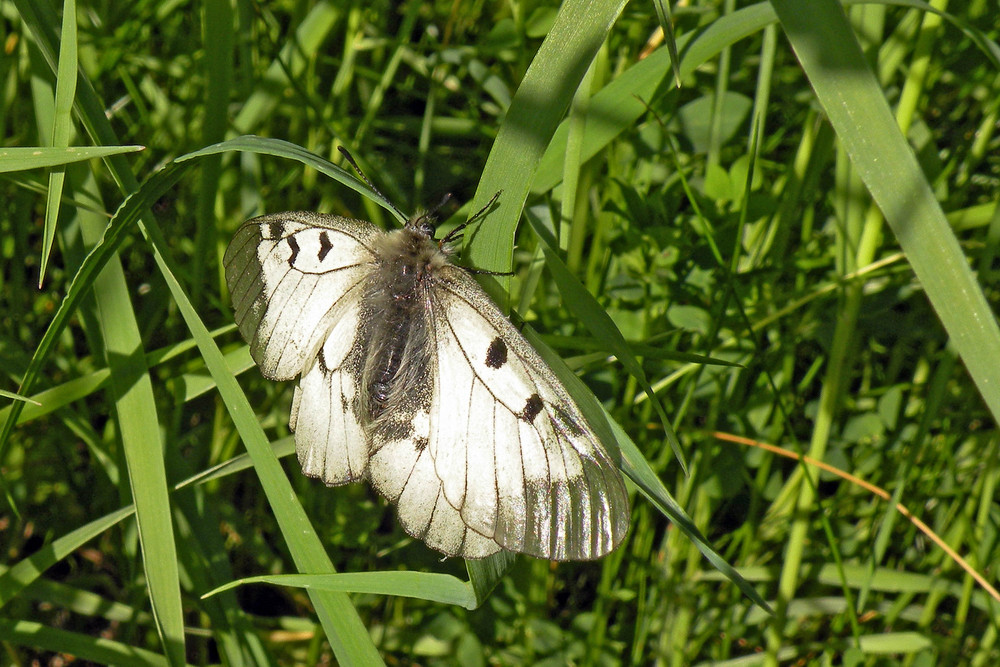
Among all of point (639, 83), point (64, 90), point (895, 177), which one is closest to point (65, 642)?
point (64, 90)

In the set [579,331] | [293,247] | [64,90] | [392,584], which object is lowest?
[392,584]

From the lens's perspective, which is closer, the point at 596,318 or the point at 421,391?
the point at 596,318

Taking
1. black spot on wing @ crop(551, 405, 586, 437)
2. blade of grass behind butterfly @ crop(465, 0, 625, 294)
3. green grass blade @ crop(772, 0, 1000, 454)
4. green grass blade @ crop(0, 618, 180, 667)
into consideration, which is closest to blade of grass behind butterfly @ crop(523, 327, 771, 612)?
black spot on wing @ crop(551, 405, 586, 437)

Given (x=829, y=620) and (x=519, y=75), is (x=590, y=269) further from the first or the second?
(x=829, y=620)

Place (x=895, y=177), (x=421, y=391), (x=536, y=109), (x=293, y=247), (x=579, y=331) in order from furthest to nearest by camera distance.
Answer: (x=579, y=331), (x=293, y=247), (x=421, y=391), (x=536, y=109), (x=895, y=177)

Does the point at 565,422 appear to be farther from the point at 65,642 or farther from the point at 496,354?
the point at 65,642

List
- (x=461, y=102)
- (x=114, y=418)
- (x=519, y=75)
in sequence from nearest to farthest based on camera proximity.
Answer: (x=114, y=418) → (x=519, y=75) → (x=461, y=102)

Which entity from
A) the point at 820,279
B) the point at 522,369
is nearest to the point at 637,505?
the point at 820,279
